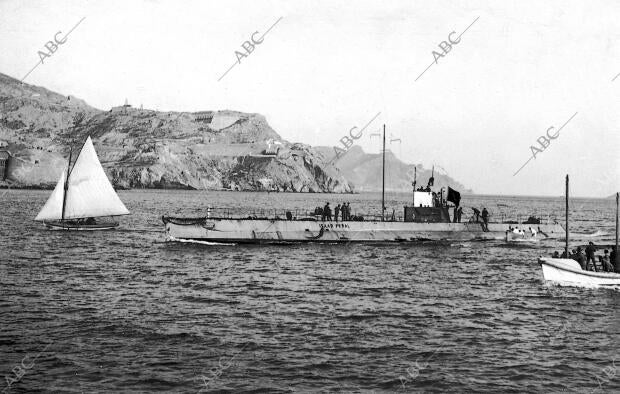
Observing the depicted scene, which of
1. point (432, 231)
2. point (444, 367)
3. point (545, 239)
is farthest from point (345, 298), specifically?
point (545, 239)

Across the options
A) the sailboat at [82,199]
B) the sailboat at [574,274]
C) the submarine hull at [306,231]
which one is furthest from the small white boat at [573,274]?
the sailboat at [82,199]

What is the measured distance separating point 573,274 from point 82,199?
154 feet

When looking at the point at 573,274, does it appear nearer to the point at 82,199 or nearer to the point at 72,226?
the point at 82,199

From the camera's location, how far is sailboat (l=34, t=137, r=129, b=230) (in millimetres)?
56625

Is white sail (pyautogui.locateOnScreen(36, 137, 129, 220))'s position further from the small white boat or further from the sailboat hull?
the small white boat

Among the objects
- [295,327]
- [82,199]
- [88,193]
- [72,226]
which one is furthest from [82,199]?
[295,327]

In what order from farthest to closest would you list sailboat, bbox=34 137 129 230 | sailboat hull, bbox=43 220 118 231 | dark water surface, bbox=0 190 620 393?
sailboat hull, bbox=43 220 118 231
sailboat, bbox=34 137 129 230
dark water surface, bbox=0 190 620 393

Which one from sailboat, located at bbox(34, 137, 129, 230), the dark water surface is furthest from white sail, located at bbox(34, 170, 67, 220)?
the dark water surface

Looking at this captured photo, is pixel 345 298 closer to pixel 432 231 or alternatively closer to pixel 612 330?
pixel 612 330

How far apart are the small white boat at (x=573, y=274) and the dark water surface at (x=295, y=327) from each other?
0.67 metres

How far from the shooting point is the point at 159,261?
3934 centimetres

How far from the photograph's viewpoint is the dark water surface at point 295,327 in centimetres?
1597

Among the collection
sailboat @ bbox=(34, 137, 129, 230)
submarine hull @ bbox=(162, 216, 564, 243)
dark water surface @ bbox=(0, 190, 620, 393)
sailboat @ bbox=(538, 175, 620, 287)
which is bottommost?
dark water surface @ bbox=(0, 190, 620, 393)

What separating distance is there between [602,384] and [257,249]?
3310 centimetres
